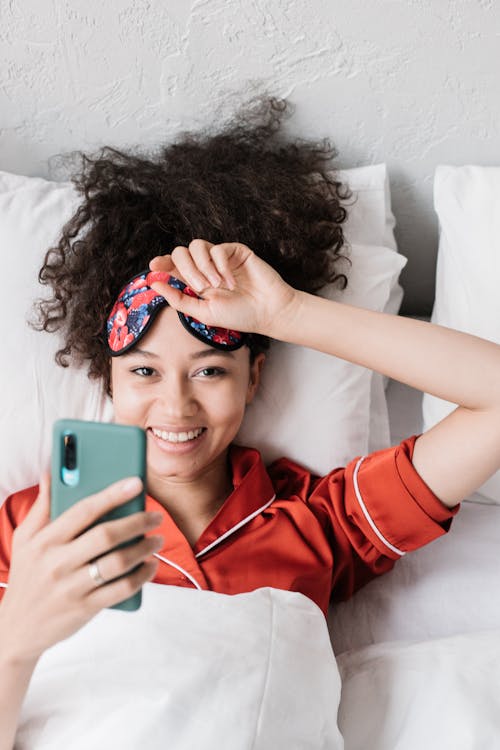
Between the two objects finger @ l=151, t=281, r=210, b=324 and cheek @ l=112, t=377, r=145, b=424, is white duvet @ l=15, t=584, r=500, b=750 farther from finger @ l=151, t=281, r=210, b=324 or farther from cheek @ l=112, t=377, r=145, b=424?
finger @ l=151, t=281, r=210, b=324

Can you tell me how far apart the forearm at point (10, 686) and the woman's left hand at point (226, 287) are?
0.46 metres

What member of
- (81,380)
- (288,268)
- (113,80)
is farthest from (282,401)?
(113,80)

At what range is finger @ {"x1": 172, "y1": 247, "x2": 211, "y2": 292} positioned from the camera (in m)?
1.05

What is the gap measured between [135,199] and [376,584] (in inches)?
27.1

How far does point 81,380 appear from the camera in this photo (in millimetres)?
1244

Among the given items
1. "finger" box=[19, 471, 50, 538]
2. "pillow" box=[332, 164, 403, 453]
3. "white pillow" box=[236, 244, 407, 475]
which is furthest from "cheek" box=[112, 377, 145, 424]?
"pillow" box=[332, 164, 403, 453]

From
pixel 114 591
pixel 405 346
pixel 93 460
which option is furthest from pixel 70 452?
pixel 405 346

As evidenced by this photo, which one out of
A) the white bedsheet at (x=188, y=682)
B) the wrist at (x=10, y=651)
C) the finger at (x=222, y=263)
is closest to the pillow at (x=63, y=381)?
the finger at (x=222, y=263)

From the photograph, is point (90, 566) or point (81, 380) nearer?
point (90, 566)

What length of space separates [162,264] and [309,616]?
0.48 metres

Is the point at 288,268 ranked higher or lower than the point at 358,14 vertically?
lower

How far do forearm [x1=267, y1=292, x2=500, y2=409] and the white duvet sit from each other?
1.03 ft

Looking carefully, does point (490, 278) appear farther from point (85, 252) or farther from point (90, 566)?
point (90, 566)

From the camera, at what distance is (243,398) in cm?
115
